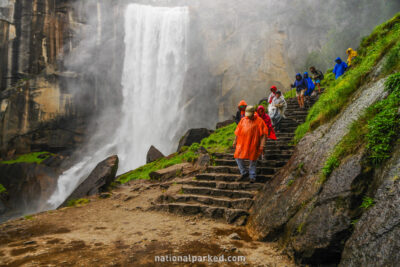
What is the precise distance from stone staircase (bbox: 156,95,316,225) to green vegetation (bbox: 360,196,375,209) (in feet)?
8.24

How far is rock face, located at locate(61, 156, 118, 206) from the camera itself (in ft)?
31.0

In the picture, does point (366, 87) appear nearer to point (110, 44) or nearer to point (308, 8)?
point (308, 8)

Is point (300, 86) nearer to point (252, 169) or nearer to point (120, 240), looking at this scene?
point (252, 169)

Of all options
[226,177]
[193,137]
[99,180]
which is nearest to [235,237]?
[226,177]

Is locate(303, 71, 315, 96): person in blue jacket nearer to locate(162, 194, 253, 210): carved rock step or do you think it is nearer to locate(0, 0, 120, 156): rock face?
locate(162, 194, 253, 210): carved rock step

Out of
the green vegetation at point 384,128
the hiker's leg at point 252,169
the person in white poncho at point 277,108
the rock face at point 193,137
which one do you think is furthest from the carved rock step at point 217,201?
the rock face at point 193,137

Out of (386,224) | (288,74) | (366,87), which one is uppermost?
(288,74)

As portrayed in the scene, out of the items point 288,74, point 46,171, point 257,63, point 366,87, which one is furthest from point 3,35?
point 366,87

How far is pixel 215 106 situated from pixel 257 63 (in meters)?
5.29

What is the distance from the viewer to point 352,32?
19453 mm

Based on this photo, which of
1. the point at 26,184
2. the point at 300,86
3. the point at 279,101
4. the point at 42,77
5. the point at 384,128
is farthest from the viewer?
the point at 42,77

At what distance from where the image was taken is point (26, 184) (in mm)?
18547

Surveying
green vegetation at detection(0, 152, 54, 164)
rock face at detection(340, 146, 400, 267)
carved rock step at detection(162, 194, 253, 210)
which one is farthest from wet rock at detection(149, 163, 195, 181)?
green vegetation at detection(0, 152, 54, 164)

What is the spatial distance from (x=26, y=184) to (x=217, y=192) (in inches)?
720
